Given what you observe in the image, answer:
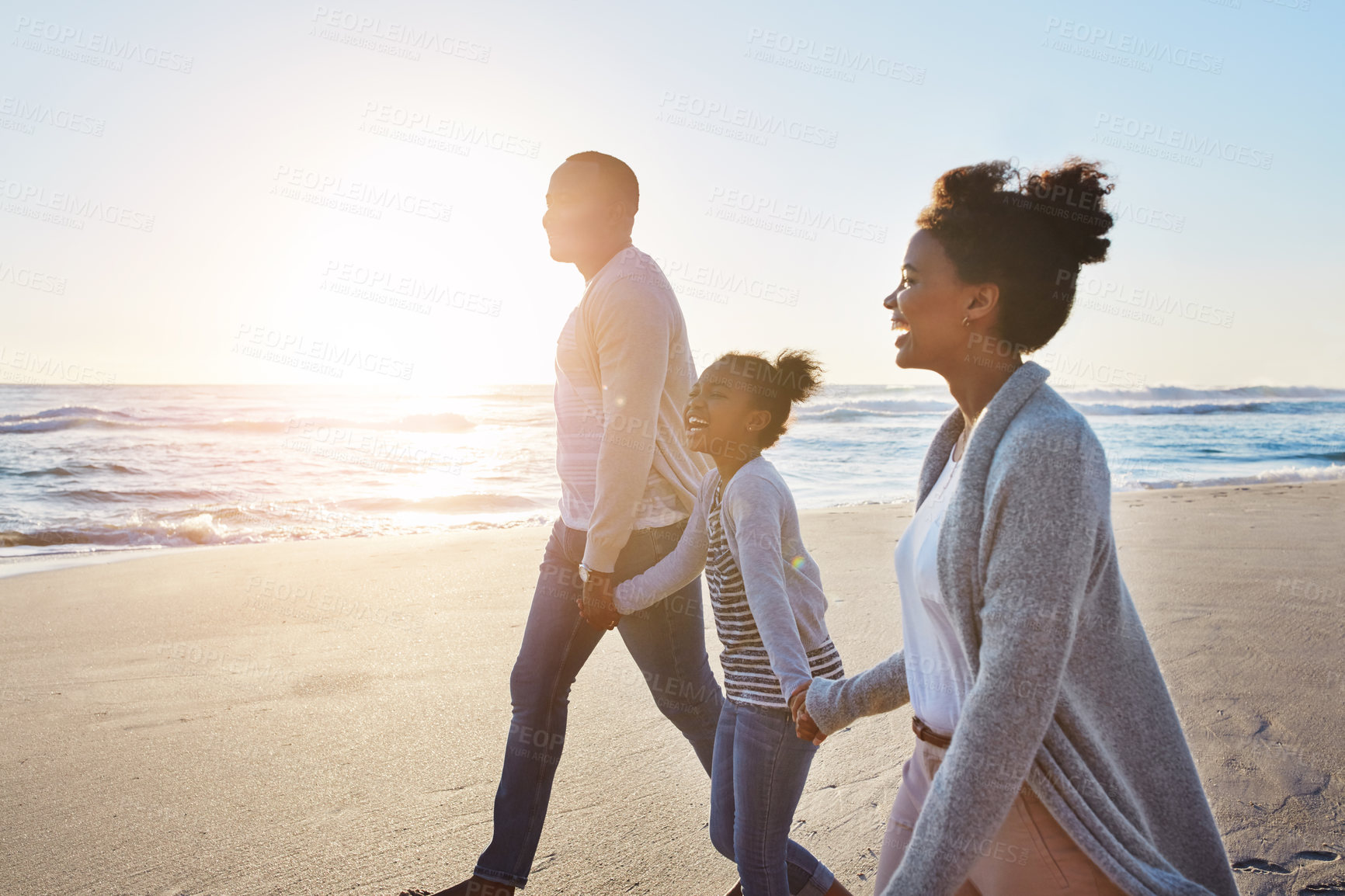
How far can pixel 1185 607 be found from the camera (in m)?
5.71

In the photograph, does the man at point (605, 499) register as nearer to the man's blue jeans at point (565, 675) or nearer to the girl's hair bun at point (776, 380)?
the man's blue jeans at point (565, 675)

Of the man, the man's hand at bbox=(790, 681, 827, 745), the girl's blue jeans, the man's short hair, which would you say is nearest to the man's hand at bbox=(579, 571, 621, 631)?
the man

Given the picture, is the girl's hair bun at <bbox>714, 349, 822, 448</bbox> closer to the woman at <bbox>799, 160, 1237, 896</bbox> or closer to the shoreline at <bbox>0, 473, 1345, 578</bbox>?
the woman at <bbox>799, 160, 1237, 896</bbox>

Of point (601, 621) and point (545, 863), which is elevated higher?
point (601, 621)

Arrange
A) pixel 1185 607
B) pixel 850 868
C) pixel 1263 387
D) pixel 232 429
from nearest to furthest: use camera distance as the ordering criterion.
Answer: pixel 850 868 → pixel 1185 607 → pixel 232 429 → pixel 1263 387

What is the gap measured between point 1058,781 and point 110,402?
44.2m

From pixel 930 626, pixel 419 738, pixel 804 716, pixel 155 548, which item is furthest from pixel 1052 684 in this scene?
pixel 155 548

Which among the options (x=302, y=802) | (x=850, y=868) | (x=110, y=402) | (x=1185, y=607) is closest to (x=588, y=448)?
(x=850, y=868)

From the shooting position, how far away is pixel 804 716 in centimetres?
190

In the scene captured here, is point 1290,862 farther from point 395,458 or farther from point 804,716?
point 395,458

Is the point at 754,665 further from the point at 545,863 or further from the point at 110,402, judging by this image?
the point at 110,402

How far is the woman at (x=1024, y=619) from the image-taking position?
3.87ft

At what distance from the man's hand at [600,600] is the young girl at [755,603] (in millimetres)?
31

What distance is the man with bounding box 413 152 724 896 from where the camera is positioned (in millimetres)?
2609
